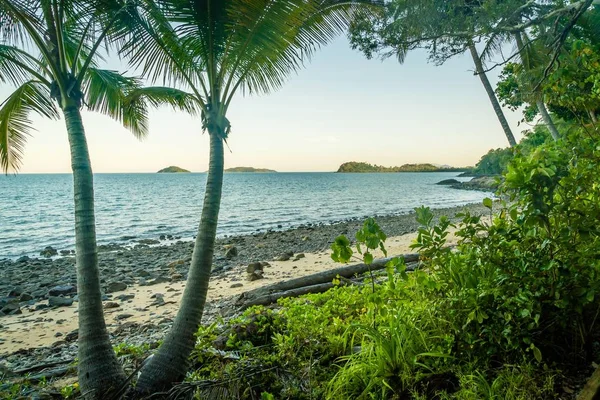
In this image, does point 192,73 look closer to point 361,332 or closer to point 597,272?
point 361,332

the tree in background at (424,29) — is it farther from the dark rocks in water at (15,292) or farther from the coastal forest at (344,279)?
the dark rocks in water at (15,292)

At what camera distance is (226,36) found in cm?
333

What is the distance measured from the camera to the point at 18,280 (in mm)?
10750

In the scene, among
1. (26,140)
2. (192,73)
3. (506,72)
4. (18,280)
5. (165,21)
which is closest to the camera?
(165,21)

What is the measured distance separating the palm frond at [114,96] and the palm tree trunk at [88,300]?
3370 millimetres

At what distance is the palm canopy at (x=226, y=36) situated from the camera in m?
3.09

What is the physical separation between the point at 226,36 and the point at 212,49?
0.73 feet

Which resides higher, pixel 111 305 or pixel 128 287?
pixel 111 305

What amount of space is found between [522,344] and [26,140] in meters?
7.25

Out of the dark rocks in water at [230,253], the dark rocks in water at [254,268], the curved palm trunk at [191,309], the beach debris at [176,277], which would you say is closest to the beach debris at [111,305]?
the beach debris at [176,277]

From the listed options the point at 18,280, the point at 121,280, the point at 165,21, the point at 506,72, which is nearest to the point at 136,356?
the point at 165,21

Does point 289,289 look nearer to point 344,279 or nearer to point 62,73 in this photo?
point 344,279

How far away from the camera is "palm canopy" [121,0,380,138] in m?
3.09

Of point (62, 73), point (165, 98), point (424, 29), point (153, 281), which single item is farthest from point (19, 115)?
point (424, 29)
